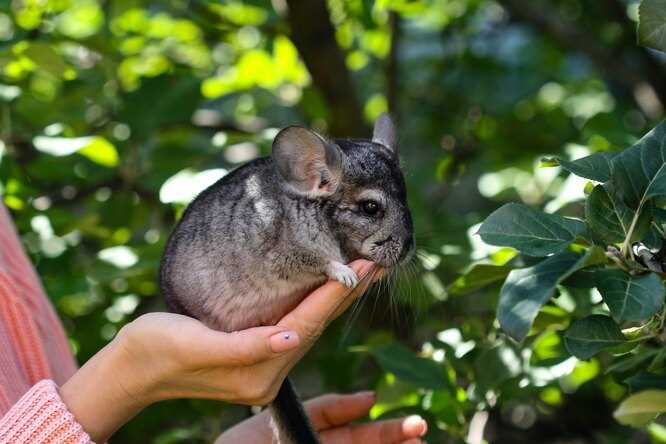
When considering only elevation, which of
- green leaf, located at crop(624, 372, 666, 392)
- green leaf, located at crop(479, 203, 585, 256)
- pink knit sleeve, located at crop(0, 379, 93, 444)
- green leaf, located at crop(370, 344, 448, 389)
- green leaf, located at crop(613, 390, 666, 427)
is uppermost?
green leaf, located at crop(479, 203, 585, 256)

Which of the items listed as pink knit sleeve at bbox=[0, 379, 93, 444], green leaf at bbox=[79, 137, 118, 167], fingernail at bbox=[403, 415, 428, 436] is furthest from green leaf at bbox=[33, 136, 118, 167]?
fingernail at bbox=[403, 415, 428, 436]

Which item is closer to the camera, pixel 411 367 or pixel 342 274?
pixel 342 274

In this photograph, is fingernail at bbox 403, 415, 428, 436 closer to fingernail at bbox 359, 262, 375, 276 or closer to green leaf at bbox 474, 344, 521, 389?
green leaf at bbox 474, 344, 521, 389

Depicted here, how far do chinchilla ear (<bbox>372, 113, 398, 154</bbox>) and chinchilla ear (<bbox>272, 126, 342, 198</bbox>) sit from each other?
178 mm

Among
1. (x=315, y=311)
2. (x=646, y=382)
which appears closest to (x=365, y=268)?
(x=315, y=311)

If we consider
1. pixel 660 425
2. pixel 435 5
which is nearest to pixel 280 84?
pixel 435 5

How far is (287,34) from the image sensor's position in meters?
2.45

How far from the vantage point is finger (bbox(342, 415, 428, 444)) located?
1.65m

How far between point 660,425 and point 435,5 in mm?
1827

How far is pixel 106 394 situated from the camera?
4.58 feet

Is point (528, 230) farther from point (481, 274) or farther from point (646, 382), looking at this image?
point (646, 382)

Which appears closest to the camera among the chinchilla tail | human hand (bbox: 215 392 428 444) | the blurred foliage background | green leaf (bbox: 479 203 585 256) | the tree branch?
green leaf (bbox: 479 203 585 256)

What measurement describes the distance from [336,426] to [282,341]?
1.96 feet

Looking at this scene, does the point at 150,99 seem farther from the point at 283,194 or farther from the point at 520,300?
the point at 520,300
